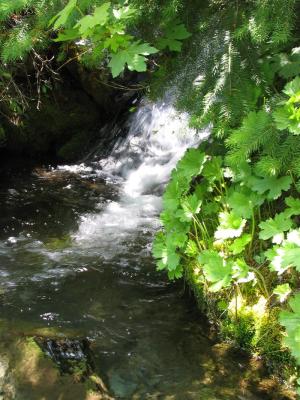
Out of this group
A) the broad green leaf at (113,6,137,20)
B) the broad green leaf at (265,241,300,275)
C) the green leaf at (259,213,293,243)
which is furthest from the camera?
the green leaf at (259,213,293,243)

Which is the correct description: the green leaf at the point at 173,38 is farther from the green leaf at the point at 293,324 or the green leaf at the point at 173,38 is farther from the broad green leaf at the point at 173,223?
the green leaf at the point at 293,324

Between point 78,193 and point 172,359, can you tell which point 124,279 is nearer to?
point 172,359

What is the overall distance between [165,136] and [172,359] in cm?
477

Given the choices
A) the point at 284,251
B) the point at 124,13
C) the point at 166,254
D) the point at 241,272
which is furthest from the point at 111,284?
the point at 124,13

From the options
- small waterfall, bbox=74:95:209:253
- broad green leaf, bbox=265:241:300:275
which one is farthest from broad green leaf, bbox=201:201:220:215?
small waterfall, bbox=74:95:209:253

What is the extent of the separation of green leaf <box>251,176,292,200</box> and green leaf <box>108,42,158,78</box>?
1.18m

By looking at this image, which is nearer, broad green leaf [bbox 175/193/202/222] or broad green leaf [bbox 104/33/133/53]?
broad green leaf [bbox 104/33/133/53]

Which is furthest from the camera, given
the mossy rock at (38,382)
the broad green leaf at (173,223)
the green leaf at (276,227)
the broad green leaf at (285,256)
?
the broad green leaf at (173,223)

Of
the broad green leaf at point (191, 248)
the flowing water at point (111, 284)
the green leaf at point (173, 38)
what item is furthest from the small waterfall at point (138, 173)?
the green leaf at point (173, 38)

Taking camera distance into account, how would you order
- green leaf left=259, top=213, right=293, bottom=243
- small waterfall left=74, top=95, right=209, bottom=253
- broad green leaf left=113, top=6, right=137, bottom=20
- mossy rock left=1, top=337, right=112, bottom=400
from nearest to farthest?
broad green leaf left=113, top=6, right=137, bottom=20, mossy rock left=1, top=337, right=112, bottom=400, green leaf left=259, top=213, right=293, bottom=243, small waterfall left=74, top=95, right=209, bottom=253

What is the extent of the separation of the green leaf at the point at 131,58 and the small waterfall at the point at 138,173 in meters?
2.96

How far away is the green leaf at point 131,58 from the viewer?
1997 mm

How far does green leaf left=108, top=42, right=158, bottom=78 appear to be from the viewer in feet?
6.55

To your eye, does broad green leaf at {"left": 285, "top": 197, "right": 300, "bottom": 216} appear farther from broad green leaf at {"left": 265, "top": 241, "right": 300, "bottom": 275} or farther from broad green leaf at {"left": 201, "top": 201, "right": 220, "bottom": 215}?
broad green leaf at {"left": 201, "top": 201, "right": 220, "bottom": 215}
